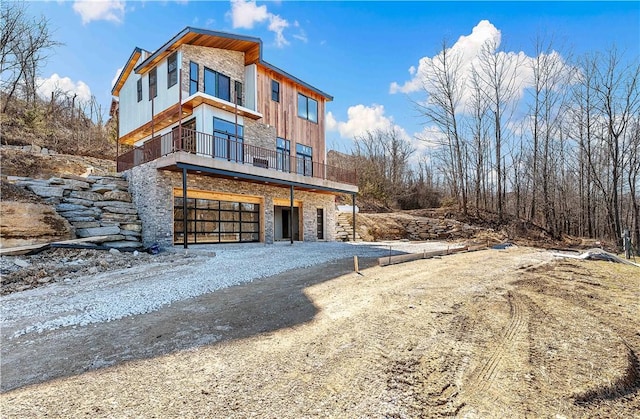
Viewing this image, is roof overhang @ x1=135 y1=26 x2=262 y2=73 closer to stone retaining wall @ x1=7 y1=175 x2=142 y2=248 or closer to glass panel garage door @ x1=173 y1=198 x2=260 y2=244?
stone retaining wall @ x1=7 y1=175 x2=142 y2=248

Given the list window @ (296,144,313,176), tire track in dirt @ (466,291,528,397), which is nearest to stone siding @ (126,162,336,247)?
window @ (296,144,313,176)

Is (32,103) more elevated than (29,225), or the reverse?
(32,103)

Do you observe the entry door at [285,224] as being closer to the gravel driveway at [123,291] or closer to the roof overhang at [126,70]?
the gravel driveway at [123,291]

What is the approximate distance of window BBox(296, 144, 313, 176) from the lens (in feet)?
55.5

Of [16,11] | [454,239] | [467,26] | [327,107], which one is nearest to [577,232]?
[454,239]

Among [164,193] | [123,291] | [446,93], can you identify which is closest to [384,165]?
[446,93]

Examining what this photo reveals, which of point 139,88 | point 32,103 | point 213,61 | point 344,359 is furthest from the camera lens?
point 32,103

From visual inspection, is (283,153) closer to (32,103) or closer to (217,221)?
(217,221)

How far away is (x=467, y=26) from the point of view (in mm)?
21766

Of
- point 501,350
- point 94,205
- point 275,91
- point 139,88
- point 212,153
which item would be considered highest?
point 139,88

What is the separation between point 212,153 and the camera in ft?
41.1

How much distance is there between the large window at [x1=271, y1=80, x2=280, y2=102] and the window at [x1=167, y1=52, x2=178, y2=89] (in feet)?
15.2

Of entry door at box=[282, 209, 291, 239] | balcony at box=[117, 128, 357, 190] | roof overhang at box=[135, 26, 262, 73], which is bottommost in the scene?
entry door at box=[282, 209, 291, 239]

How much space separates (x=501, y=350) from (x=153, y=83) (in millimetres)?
17088
